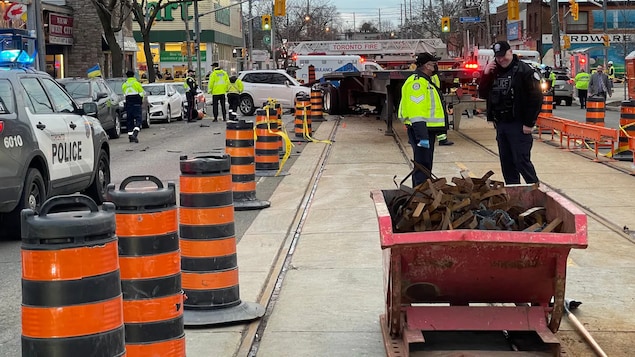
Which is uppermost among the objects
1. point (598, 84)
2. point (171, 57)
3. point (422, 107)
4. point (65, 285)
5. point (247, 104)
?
point (171, 57)

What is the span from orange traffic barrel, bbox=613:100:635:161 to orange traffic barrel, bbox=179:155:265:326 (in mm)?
11346

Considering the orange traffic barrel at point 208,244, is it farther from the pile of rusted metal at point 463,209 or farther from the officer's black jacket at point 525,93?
the officer's black jacket at point 525,93

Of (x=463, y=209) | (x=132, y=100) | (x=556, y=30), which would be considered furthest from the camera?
(x=556, y=30)

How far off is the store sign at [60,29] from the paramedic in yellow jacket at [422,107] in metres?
36.5

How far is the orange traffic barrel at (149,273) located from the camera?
5062 mm

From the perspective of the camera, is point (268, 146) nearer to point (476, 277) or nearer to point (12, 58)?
point (12, 58)

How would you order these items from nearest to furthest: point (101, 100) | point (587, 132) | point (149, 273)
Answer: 1. point (149, 273)
2. point (587, 132)
3. point (101, 100)

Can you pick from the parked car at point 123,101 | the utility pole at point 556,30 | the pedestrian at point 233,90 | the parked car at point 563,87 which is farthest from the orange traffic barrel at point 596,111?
the utility pole at point 556,30

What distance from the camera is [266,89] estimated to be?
34844 mm

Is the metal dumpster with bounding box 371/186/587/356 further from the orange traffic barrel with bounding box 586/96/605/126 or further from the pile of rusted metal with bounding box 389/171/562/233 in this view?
the orange traffic barrel with bounding box 586/96/605/126

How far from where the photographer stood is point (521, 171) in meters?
8.84

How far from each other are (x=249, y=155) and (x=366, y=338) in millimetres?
5759

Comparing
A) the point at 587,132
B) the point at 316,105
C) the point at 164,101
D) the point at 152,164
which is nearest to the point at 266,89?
the point at 164,101

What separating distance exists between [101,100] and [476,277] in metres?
18.7
